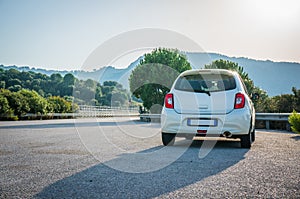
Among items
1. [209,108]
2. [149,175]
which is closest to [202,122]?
[209,108]

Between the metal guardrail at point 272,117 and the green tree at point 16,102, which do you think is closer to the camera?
the metal guardrail at point 272,117

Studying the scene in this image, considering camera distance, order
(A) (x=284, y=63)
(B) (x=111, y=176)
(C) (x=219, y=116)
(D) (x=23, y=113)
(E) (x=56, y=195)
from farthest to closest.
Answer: (A) (x=284, y=63) < (D) (x=23, y=113) < (C) (x=219, y=116) < (B) (x=111, y=176) < (E) (x=56, y=195)

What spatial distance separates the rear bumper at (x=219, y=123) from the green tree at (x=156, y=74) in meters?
25.7

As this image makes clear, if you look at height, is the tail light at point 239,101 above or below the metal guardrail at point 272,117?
above

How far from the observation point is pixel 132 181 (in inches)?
143

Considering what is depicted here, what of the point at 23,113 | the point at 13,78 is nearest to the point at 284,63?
the point at 13,78

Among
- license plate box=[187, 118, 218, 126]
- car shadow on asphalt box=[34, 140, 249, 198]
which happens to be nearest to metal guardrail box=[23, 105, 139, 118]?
license plate box=[187, 118, 218, 126]

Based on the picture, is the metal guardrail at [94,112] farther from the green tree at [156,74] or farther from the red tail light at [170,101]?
the red tail light at [170,101]

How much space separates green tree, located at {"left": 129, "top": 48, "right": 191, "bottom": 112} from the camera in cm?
3300

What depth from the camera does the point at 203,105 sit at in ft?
21.5

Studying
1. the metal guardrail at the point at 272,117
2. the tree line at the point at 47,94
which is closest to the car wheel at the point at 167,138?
the metal guardrail at the point at 272,117

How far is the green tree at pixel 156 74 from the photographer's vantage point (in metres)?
33.0

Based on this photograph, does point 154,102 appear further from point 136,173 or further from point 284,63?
point 284,63

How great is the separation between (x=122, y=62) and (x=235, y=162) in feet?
38.9
